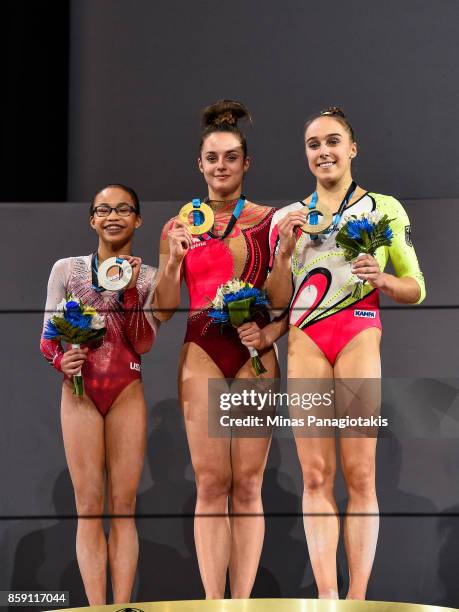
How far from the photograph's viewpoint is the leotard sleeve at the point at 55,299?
3.49 metres

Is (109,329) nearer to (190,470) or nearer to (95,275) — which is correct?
(95,275)

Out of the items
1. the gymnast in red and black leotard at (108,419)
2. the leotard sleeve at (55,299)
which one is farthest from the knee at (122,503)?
the leotard sleeve at (55,299)

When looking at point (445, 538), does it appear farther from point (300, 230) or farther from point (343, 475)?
point (300, 230)

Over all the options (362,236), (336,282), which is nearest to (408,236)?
(362,236)

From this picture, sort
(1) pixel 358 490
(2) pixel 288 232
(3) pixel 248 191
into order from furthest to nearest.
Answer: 1. (3) pixel 248 191
2. (2) pixel 288 232
3. (1) pixel 358 490

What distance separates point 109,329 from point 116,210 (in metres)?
0.44

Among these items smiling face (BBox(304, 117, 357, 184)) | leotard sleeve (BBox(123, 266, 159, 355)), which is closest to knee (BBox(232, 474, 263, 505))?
leotard sleeve (BBox(123, 266, 159, 355))

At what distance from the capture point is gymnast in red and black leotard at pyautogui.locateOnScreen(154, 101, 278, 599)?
3.33m

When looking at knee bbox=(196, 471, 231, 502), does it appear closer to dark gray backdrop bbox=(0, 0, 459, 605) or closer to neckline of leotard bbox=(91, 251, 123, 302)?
dark gray backdrop bbox=(0, 0, 459, 605)

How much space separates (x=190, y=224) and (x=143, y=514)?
1.04 metres

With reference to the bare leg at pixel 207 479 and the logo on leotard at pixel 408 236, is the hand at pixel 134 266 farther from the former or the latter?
the logo on leotard at pixel 408 236

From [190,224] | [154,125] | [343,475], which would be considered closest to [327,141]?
[190,224]

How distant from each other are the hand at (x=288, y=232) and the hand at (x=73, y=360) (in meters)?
0.79

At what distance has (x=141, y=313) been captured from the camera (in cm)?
351
